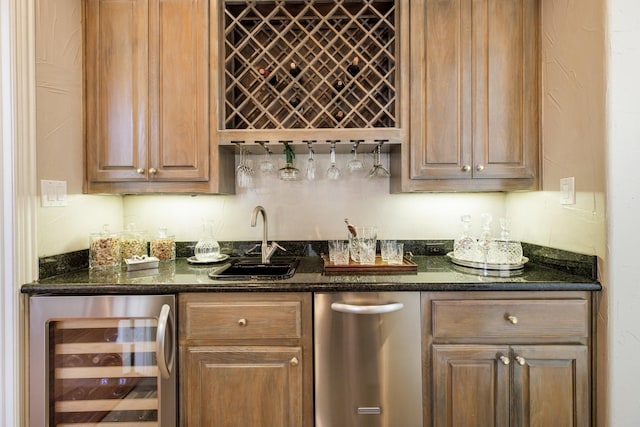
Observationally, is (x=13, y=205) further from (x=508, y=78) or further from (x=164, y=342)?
(x=508, y=78)

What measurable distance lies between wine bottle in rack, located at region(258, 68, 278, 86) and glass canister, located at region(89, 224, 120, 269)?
3.85ft

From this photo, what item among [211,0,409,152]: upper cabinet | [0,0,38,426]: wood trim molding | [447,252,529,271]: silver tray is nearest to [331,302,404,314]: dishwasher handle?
[447,252,529,271]: silver tray

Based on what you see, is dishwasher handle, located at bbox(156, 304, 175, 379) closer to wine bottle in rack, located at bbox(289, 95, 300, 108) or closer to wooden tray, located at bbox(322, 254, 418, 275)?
wooden tray, located at bbox(322, 254, 418, 275)

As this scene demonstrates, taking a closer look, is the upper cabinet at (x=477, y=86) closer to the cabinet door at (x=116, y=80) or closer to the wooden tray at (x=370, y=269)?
the wooden tray at (x=370, y=269)

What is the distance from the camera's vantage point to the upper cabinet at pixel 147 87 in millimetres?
1661

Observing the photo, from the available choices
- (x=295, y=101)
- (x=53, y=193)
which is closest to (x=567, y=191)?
(x=295, y=101)

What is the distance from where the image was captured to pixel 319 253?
203 centimetres

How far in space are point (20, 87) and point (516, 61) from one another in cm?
228

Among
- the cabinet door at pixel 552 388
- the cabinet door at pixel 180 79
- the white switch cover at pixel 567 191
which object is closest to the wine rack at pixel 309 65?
the cabinet door at pixel 180 79

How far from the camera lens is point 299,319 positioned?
136 cm

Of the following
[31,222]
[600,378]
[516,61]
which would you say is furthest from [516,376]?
[31,222]

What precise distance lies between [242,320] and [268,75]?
49.2 inches

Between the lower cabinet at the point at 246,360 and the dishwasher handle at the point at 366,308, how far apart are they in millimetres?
127

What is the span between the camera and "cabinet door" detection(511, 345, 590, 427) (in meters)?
1.32
